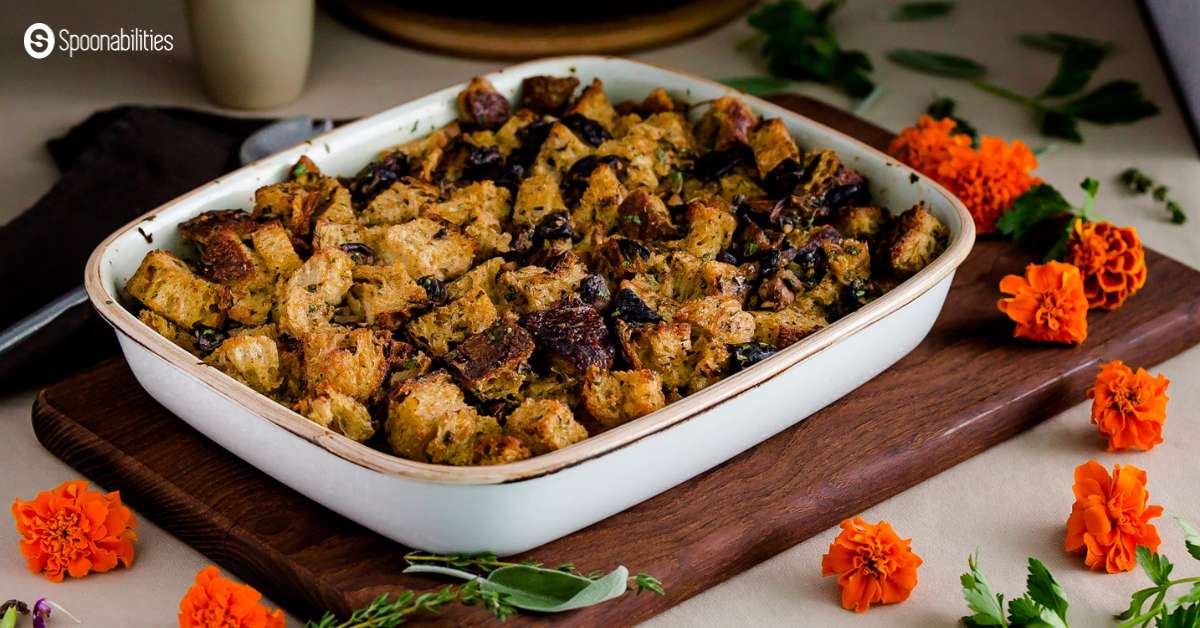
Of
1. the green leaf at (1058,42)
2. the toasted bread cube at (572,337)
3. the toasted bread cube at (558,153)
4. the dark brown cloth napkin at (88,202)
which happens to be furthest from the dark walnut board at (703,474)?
the green leaf at (1058,42)

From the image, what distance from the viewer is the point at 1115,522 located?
2.45 metres

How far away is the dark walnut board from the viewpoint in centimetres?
229

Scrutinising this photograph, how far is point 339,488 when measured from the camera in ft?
7.34

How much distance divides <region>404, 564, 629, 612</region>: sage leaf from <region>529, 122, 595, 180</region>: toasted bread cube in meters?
1.00

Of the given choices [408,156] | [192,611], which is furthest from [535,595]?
[408,156]

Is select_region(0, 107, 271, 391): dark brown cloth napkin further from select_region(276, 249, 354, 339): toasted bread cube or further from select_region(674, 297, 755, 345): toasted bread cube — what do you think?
select_region(674, 297, 755, 345): toasted bread cube

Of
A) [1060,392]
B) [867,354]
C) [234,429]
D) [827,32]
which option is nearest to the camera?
[234,429]

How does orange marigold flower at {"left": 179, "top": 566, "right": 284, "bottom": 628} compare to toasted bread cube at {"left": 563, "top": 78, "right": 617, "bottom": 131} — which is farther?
toasted bread cube at {"left": 563, "top": 78, "right": 617, "bottom": 131}

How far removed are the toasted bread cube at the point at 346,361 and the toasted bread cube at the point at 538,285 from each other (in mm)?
248

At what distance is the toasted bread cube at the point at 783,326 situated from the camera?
8.09 feet

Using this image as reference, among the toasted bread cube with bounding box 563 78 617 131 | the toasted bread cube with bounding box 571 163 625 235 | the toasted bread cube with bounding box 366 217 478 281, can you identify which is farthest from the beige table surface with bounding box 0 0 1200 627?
the toasted bread cube with bounding box 563 78 617 131

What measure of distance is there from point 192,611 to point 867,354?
4.00 feet

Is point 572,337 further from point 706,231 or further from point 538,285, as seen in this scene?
point 706,231

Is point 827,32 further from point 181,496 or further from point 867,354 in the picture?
point 181,496
